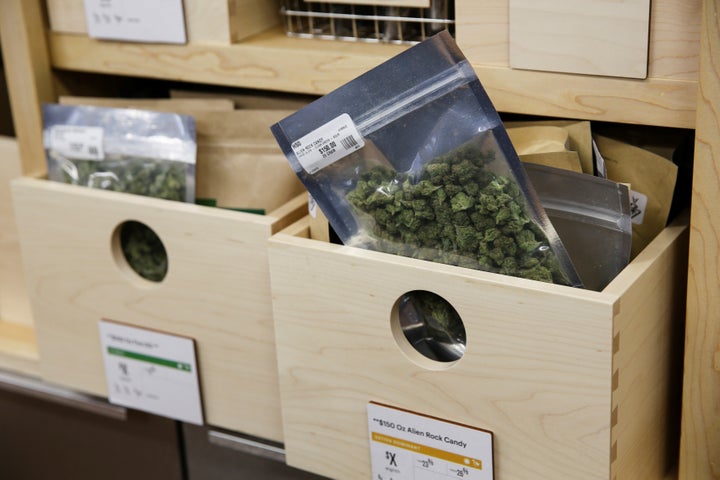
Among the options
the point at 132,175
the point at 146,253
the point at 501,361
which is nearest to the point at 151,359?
the point at 146,253

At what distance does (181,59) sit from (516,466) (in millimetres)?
658

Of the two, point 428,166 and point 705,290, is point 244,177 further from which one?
point 705,290

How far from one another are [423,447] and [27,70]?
771 mm

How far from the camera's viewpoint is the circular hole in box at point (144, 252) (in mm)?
1157

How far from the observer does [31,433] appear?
4.61 ft

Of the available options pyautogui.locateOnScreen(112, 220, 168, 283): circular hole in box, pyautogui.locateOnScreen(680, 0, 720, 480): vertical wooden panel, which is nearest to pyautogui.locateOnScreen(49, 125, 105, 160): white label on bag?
pyautogui.locateOnScreen(112, 220, 168, 283): circular hole in box

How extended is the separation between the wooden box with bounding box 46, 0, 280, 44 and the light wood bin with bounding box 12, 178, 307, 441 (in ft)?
0.73

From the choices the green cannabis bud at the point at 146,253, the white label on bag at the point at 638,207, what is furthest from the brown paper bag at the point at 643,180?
the green cannabis bud at the point at 146,253

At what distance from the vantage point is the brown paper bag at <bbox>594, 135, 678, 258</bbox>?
0.96 metres

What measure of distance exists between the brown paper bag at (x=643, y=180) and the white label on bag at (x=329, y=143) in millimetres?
307

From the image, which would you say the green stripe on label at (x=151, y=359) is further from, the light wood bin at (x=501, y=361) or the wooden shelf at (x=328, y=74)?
the wooden shelf at (x=328, y=74)

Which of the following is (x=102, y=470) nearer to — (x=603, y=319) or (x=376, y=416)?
(x=376, y=416)

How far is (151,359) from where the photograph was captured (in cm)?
115

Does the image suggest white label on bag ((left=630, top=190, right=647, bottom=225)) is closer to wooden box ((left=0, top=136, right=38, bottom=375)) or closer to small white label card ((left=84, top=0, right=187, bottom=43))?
small white label card ((left=84, top=0, right=187, bottom=43))
